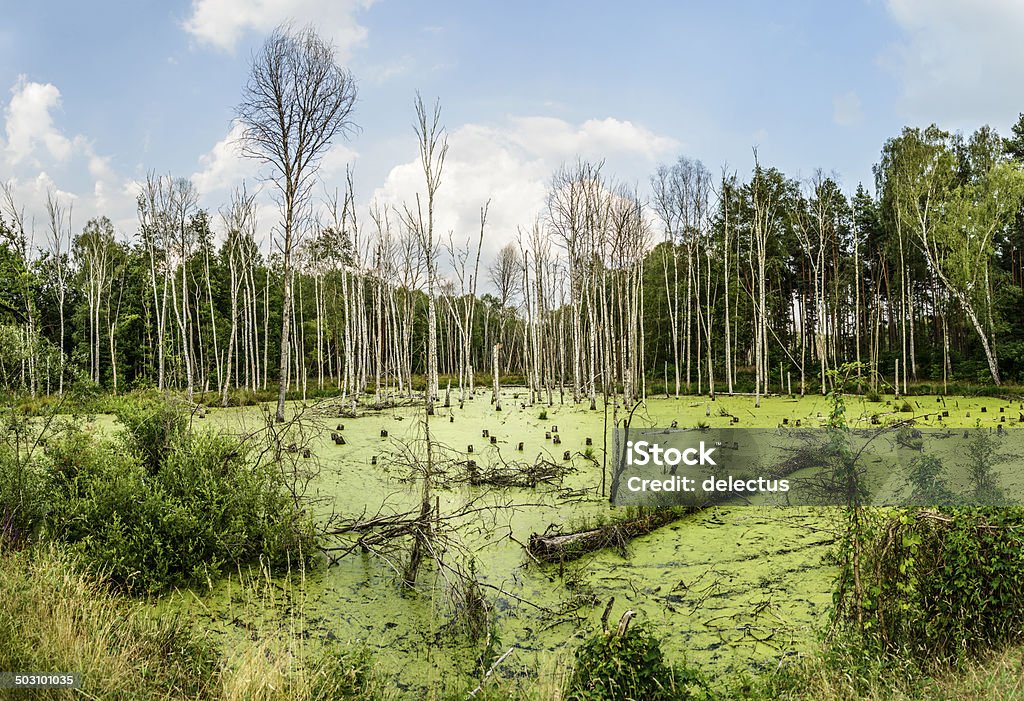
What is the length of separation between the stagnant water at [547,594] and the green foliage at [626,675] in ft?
0.90

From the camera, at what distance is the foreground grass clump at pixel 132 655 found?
3.58 m

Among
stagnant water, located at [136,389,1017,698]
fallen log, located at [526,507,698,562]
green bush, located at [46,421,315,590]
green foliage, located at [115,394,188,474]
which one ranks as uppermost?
green foliage, located at [115,394,188,474]

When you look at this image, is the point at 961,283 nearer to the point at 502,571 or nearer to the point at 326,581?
the point at 502,571

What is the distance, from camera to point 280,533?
619 centimetres

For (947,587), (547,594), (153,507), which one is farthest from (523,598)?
(153,507)

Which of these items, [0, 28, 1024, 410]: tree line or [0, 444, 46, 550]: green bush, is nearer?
[0, 444, 46, 550]: green bush

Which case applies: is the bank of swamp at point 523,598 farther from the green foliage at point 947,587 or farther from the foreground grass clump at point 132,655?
the green foliage at point 947,587

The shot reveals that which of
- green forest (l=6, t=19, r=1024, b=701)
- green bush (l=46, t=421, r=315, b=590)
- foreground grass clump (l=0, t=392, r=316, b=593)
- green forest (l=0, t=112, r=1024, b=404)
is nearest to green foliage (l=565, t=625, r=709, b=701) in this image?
green forest (l=6, t=19, r=1024, b=701)

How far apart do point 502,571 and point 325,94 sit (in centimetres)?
1113

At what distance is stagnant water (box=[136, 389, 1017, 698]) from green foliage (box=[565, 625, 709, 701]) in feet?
0.90

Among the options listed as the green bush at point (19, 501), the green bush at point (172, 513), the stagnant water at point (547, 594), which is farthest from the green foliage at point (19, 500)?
the stagnant water at point (547, 594)

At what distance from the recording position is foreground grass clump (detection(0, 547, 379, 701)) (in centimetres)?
358

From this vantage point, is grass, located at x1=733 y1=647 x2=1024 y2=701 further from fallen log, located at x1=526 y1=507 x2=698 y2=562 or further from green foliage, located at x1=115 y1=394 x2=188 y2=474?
green foliage, located at x1=115 y1=394 x2=188 y2=474

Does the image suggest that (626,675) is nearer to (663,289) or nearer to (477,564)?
(477,564)
